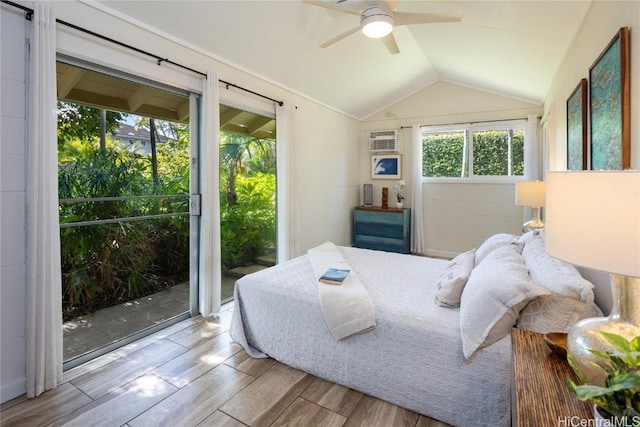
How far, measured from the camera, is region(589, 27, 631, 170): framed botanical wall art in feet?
4.69

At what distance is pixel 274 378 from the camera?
2150 millimetres

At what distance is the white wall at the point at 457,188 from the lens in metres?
4.95

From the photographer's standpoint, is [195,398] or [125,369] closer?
[195,398]

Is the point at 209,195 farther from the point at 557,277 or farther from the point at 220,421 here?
the point at 557,277

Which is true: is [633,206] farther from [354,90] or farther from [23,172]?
[354,90]

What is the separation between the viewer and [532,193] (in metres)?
2.84

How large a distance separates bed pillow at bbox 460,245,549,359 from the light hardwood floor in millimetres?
591

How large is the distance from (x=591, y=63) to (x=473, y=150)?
3.26 meters

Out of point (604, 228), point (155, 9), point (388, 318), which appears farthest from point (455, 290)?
point (155, 9)

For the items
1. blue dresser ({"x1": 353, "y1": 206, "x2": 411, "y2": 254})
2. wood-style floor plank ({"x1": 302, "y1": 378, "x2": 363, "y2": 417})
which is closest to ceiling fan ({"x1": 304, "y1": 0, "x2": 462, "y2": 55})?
wood-style floor plank ({"x1": 302, "y1": 378, "x2": 363, "y2": 417})

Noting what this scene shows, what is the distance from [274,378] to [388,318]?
0.89m

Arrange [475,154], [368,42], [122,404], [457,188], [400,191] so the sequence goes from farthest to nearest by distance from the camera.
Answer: [400,191] → [457,188] → [475,154] → [368,42] → [122,404]

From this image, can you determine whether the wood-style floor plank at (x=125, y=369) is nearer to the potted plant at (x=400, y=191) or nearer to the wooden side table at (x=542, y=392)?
the wooden side table at (x=542, y=392)

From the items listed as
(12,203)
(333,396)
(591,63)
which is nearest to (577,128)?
(591,63)
